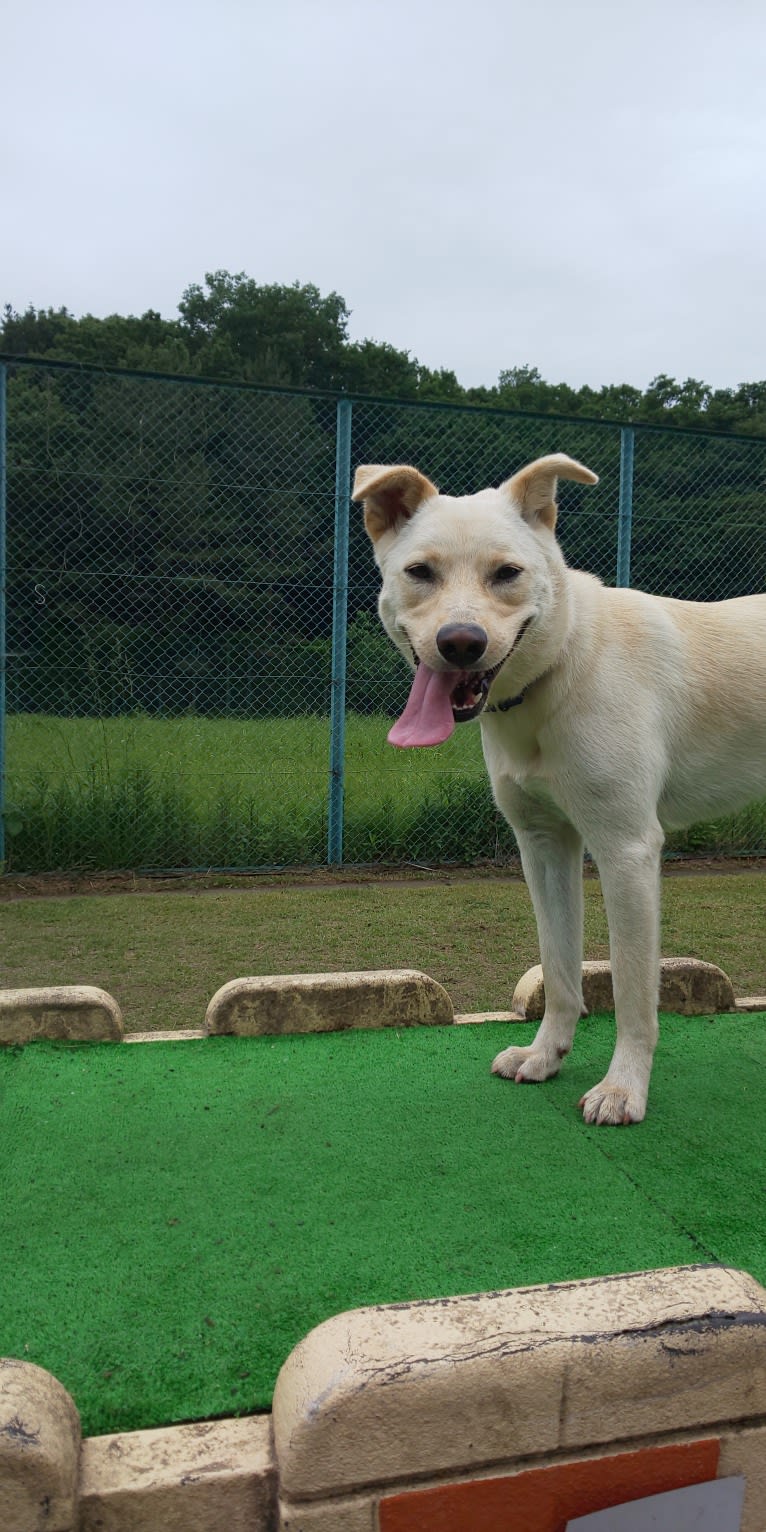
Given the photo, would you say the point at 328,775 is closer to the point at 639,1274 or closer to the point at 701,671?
the point at 701,671

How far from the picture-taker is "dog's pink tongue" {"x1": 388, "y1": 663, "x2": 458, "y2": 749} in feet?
8.00

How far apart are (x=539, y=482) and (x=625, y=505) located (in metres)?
5.06

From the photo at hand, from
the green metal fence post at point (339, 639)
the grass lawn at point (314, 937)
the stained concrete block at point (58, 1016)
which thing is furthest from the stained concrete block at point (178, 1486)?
the green metal fence post at point (339, 639)

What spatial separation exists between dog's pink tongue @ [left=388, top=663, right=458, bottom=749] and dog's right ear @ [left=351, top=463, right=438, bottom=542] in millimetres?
512

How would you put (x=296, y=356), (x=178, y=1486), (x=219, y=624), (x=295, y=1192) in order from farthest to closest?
(x=296, y=356), (x=219, y=624), (x=295, y=1192), (x=178, y=1486)

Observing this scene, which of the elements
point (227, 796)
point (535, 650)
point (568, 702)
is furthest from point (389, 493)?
point (227, 796)

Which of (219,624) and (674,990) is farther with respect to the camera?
(219,624)

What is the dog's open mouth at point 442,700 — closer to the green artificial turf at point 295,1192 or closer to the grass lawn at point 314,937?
the green artificial turf at point 295,1192

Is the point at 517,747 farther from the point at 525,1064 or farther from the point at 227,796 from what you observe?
the point at 227,796

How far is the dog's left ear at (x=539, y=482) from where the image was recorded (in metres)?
2.71

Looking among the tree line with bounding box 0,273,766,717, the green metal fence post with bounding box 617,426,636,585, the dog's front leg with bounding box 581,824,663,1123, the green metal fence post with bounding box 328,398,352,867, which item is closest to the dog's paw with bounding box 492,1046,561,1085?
the dog's front leg with bounding box 581,824,663,1123

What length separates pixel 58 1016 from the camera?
325cm

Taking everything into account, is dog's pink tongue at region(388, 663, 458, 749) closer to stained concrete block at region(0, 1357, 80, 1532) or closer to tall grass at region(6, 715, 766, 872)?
stained concrete block at region(0, 1357, 80, 1532)

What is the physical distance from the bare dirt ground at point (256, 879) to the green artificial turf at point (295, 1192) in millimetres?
3658
